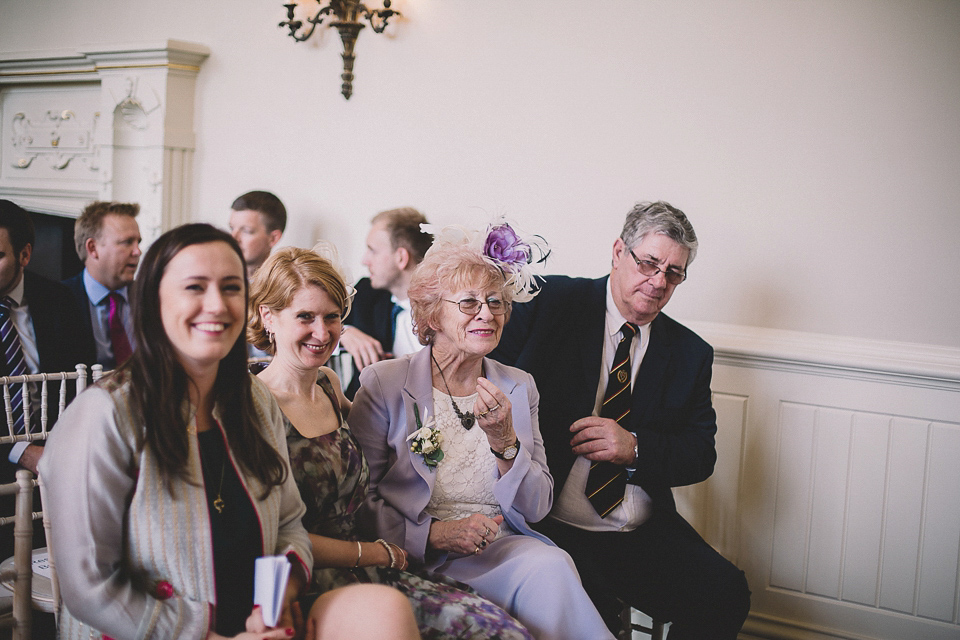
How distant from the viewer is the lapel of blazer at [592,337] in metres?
2.43

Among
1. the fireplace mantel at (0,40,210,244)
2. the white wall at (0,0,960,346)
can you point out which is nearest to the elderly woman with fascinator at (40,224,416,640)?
the white wall at (0,0,960,346)

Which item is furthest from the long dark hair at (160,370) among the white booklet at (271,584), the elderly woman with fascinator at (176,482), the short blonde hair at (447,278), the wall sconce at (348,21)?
the wall sconce at (348,21)

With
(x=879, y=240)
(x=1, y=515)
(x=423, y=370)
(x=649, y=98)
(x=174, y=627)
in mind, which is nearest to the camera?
(x=174, y=627)

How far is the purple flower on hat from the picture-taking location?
2080 millimetres

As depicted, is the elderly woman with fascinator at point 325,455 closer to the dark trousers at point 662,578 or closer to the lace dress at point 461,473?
the lace dress at point 461,473

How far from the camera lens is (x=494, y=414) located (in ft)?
6.33

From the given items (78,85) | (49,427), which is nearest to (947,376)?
(49,427)

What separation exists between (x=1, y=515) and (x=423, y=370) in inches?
52.3

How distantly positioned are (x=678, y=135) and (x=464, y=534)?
182 centimetres

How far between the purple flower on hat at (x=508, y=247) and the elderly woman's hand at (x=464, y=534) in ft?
2.22

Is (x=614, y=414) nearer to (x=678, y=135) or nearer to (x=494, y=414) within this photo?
(x=494, y=414)

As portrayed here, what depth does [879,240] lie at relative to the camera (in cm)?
272

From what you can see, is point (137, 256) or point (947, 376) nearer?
point (947, 376)

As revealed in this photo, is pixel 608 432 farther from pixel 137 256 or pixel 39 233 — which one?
pixel 39 233
